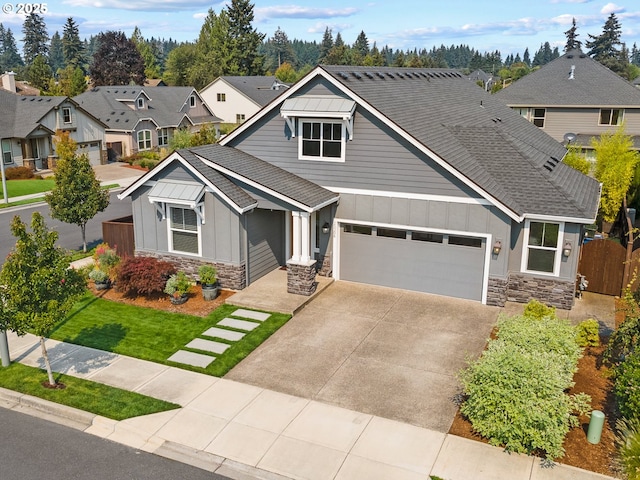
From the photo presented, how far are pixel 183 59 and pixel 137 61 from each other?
11.7 meters

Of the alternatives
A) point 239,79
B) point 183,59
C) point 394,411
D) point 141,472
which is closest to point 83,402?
point 141,472

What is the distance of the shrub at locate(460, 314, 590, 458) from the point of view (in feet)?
32.7

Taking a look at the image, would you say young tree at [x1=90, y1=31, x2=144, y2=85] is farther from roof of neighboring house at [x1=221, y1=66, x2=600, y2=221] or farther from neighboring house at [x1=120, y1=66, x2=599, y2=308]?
Result: neighboring house at [x1=120, y1=66, x2=599, y2=308]

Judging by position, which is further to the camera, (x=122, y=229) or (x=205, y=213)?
(x=122, y=229)

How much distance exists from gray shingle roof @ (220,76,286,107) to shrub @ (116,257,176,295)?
54146mm

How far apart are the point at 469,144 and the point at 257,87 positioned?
193 feet

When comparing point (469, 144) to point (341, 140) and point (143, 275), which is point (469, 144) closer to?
point (341, 140)

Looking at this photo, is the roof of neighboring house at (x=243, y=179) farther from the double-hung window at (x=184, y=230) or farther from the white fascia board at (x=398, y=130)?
the white fascia board at (x=398, y=130)

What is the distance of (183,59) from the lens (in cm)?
10181

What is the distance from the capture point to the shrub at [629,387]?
10438 mm

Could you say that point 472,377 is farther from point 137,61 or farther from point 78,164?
point 137,61

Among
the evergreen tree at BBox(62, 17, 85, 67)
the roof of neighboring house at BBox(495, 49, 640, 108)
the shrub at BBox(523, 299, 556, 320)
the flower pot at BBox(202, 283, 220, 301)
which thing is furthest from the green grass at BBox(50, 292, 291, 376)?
the evergreen tree at BBox(62, 17, 85, 67)

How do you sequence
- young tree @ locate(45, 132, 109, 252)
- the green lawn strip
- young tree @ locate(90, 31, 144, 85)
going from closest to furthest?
the green lawn strip, young tree @ locate(45, 132, 109, 252), young tree @ locate(90, 31, 144, 85)

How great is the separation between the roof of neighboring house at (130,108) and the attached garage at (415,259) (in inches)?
1449
